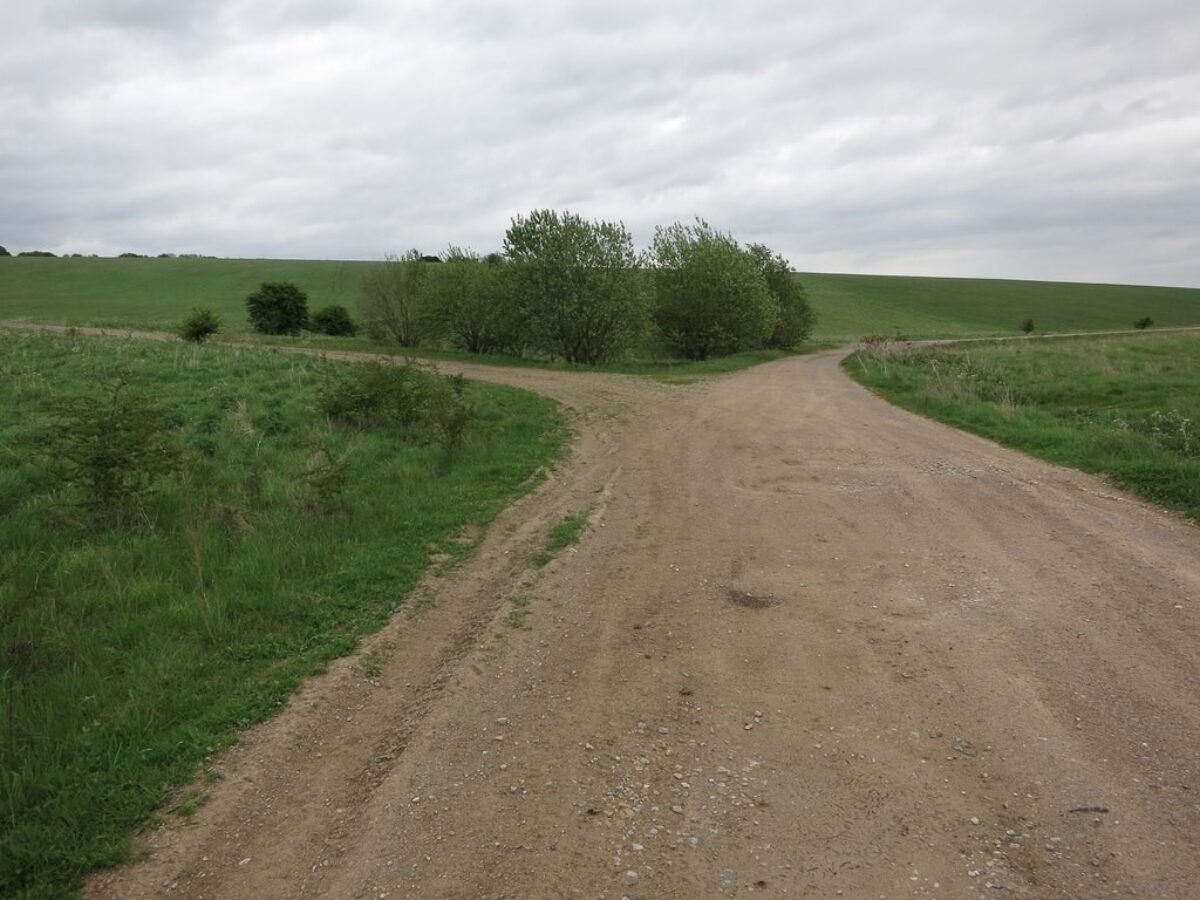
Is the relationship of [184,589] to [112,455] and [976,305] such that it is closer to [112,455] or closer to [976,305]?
[112,455]

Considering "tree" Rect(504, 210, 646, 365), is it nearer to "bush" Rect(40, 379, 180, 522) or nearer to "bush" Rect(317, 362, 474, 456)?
"bush" Rect(317, 362, 474, 456)

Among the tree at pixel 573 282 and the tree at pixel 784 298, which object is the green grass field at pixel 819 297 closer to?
the tree at pixel 784 298

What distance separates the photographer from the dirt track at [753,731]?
324 centimetres

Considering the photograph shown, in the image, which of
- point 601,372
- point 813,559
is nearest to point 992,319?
point 601,372

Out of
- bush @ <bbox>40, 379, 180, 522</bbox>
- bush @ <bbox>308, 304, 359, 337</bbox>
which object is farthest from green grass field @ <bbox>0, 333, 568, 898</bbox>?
bush @ <bbox>308, 304, 359, 337</bbox>

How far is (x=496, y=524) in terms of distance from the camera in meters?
8.55

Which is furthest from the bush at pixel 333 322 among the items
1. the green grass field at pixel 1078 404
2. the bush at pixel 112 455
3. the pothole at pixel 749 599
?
the pothole at pixel 749 599

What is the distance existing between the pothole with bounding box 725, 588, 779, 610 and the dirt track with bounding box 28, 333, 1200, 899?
0.11 feet

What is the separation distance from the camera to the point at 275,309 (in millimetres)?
50344

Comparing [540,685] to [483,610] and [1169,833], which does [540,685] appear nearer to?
[483,610]

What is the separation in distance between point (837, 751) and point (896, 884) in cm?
94

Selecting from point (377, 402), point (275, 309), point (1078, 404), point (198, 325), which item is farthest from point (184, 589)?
point (275, 309)

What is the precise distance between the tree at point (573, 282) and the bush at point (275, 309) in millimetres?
26248

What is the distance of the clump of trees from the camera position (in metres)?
30.3
